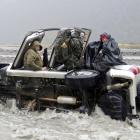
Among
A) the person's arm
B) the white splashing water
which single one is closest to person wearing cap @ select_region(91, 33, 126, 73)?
the white splashing water

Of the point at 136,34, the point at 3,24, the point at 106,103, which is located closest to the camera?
the point at 106,103

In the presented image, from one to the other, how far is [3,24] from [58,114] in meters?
75.8

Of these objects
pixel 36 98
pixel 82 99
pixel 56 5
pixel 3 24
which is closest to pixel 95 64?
pixel 82 99

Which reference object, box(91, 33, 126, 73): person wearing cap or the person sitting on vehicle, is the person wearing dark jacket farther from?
the person sitting on vehicle

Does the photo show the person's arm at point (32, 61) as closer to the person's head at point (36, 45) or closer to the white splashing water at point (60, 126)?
the person's head at point (36, 45)

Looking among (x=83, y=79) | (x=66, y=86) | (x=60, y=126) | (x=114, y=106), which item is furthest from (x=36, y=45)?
(x=60, y=126)

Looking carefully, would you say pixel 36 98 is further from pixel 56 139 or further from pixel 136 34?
pixel 136 34

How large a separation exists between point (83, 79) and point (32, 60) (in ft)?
4.90

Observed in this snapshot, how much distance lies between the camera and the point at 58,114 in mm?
9336

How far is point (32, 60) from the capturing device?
9984 mm

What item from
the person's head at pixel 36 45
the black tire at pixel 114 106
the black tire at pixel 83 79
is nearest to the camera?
the black tire at pixel 114 106

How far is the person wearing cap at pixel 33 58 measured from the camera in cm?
995

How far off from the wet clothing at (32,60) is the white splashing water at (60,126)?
869 millimetres

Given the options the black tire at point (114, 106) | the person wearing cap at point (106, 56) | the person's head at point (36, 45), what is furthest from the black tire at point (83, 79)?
the person's head at point (36, 45)
